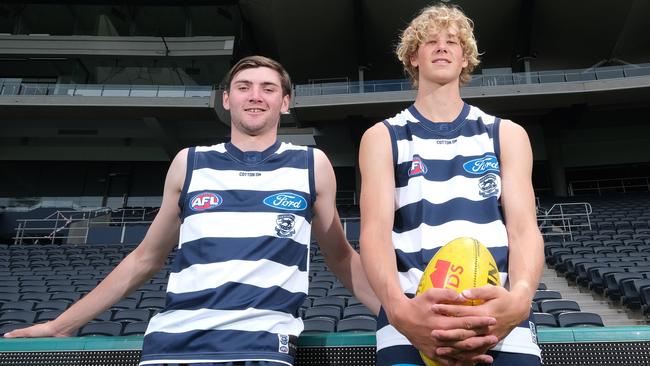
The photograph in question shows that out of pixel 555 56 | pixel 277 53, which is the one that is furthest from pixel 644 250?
pixel 277 53

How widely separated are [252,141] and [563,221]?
36.4 feet

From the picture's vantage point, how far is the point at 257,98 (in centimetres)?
166

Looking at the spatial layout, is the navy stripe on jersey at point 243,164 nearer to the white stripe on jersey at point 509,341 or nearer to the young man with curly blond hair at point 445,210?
the young man with curly blond hair at point 445,210

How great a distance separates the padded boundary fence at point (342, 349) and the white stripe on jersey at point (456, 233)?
60 centimetres

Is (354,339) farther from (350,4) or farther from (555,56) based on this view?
(555,56)

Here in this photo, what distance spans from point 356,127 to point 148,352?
16132 mm

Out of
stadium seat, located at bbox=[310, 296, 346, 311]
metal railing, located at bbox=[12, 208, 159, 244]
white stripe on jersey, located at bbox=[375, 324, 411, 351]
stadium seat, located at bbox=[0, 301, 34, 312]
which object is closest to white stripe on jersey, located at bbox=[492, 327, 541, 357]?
white stripe on jersey, located at bbox=[375, 324, 411, 351]

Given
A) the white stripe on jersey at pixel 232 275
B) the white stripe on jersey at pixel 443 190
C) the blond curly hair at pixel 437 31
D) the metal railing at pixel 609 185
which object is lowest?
the white stripe on jersey at pixel 232 275

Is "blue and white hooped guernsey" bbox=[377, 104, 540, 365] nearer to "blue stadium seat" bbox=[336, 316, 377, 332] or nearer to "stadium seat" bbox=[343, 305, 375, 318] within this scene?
"blue stadium seat" bbox=[336, 316, 377, 332]

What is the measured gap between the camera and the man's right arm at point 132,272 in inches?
64.4

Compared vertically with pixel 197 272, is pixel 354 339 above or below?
below

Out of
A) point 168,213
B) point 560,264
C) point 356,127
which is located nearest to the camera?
point 168,213

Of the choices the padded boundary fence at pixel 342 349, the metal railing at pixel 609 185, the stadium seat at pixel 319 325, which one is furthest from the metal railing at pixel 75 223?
the metal railing at pixel 609 185

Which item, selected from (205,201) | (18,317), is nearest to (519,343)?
(205,201)
